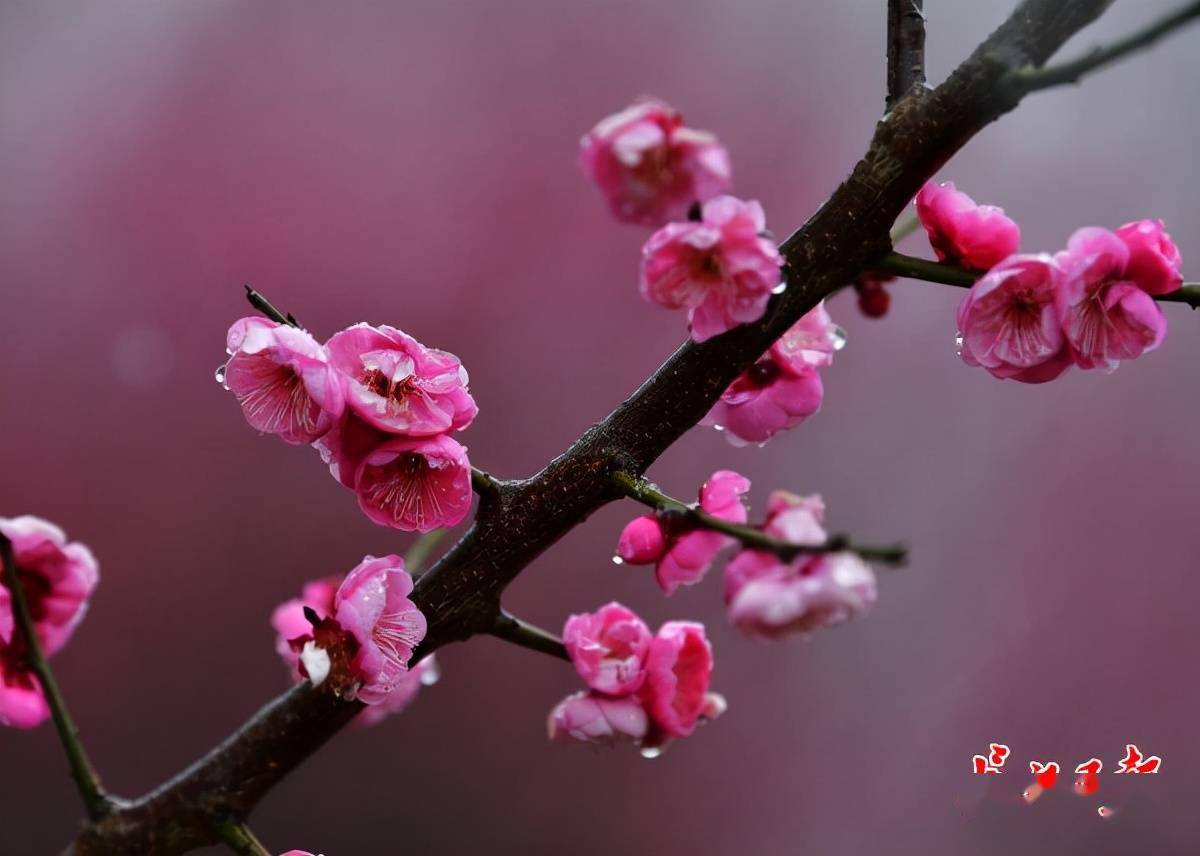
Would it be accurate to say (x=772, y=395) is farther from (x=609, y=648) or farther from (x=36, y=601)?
(x=36, y=601)

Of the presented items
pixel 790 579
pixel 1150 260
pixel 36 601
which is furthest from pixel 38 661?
pixel 1150 260

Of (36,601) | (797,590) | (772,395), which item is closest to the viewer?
(797,590)

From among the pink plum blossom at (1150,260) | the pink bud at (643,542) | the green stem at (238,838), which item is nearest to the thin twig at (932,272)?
the pink plum blossom at (1150,260)

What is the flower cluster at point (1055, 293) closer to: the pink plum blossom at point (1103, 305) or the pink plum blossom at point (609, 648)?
the pink plum blossom at point (1103, 305)

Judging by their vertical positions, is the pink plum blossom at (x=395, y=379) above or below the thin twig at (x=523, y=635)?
above

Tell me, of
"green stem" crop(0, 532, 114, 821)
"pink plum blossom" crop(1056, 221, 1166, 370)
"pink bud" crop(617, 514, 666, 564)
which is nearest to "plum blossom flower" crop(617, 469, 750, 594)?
"pink bud" crop(617, 514, 666, 564)

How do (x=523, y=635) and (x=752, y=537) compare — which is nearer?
(x=752, y=537)

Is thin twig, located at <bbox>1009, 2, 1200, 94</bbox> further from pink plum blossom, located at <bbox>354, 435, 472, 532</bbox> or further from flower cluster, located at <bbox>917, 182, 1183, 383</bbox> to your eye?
pink plum blossom, located at <bbox>354, 435, 472, 532</bbox>
